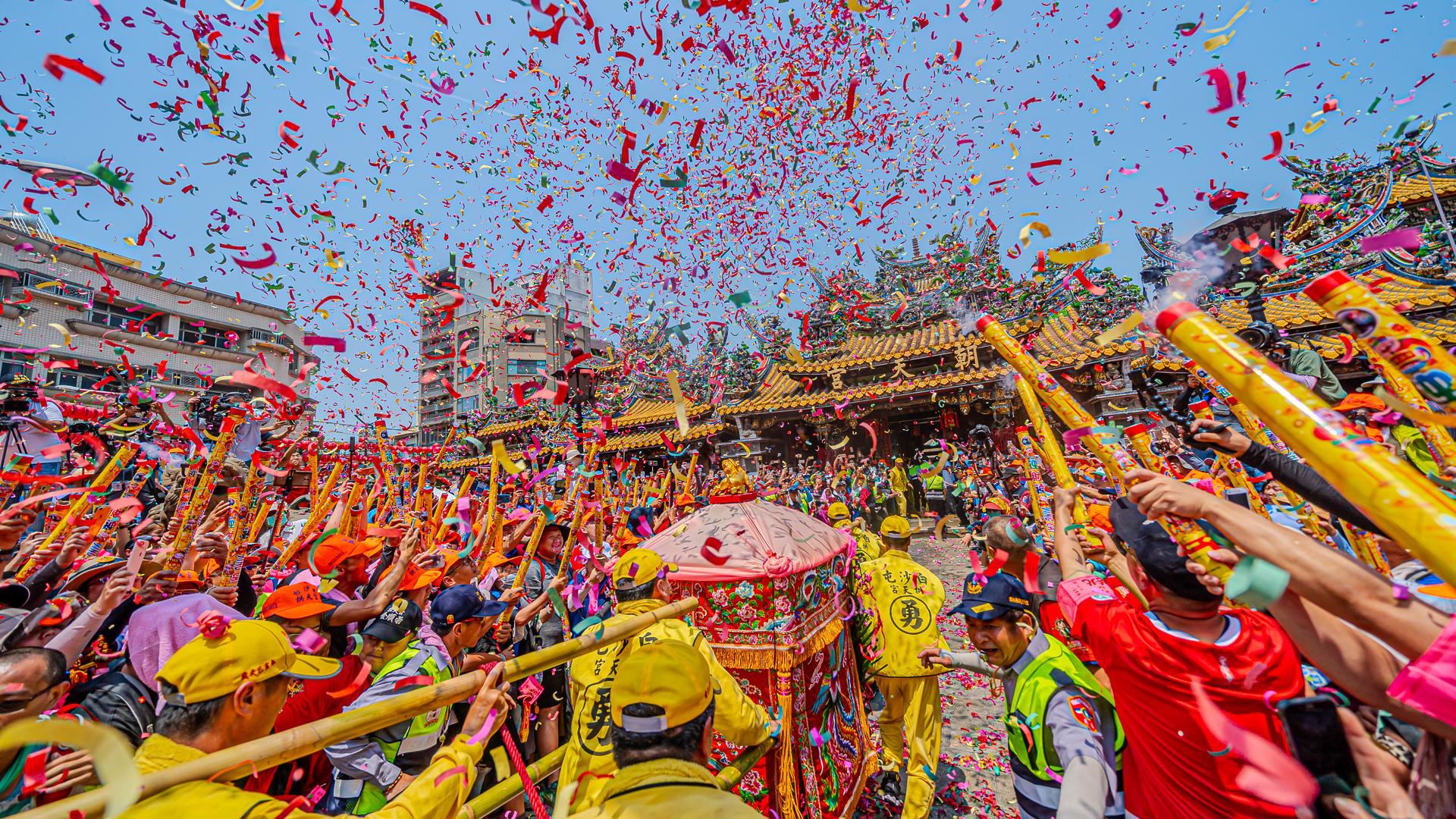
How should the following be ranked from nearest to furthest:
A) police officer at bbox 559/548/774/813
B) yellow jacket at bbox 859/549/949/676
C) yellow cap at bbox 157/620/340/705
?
yellow cap at bbox 157/620/340/705 → police officer at bbox 559/548/774/813 → yellow jacket at bbox 859/549/949/676

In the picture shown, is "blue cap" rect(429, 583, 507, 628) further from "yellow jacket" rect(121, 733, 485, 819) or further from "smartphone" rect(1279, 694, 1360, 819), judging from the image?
"smartphone" rect(1279, 694, 1360, 819)

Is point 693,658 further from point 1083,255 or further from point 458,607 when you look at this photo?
point 1083,255

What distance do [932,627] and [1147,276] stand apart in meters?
7.98

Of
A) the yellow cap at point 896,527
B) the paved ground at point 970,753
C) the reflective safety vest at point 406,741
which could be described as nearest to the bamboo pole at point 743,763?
the reflective safety vest at point 406,741

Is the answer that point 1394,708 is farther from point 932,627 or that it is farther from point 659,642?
point 932,627

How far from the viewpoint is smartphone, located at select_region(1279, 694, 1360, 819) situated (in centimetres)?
124

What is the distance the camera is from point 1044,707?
2.10 meters

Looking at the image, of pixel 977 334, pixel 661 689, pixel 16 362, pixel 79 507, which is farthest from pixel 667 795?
pixel 16 362

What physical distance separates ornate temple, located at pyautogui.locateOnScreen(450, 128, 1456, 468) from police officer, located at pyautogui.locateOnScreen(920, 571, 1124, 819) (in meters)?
1.35

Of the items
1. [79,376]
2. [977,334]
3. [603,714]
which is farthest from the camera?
[79,376]

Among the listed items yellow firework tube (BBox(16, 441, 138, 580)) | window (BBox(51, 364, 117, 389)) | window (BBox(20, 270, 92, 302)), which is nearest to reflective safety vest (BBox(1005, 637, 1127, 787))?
yellow firework tube (BBox(16, 441, 138, 580))

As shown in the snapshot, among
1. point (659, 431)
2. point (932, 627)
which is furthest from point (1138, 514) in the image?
point (659, 431)

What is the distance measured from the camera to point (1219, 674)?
1.65 m

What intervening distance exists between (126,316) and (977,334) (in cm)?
4371
